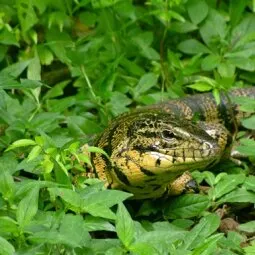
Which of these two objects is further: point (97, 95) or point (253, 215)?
point (97, 95)

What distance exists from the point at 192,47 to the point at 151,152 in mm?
2197

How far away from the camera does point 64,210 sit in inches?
162

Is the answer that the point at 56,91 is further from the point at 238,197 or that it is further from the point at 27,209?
the point at 27,209

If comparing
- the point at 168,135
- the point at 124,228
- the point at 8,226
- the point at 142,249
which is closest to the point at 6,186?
the point at 8,226

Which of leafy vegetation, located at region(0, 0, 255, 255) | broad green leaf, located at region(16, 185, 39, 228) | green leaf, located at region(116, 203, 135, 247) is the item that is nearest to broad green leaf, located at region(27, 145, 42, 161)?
leafy vegetation, located at region(0, 0, 255, 255)

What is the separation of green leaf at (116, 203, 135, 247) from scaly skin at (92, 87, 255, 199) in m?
1.01

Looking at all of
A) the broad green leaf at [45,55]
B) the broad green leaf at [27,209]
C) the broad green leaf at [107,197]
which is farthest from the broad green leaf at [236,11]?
the broad green leaf at [27,209]

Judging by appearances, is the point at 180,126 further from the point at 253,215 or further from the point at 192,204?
the point at 253,215

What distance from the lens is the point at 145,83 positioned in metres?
6.46


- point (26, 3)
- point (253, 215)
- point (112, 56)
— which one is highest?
point (26, 3)

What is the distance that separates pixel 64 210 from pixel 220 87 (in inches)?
78.5

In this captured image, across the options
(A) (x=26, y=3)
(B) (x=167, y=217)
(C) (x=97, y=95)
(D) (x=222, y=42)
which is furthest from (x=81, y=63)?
(B) (x=167, y=217)

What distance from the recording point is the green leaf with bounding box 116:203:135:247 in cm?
386

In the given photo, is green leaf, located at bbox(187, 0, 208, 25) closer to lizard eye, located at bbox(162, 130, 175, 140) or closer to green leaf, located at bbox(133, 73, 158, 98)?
green leaf, located at bbox(133, 73, 158, 98)
